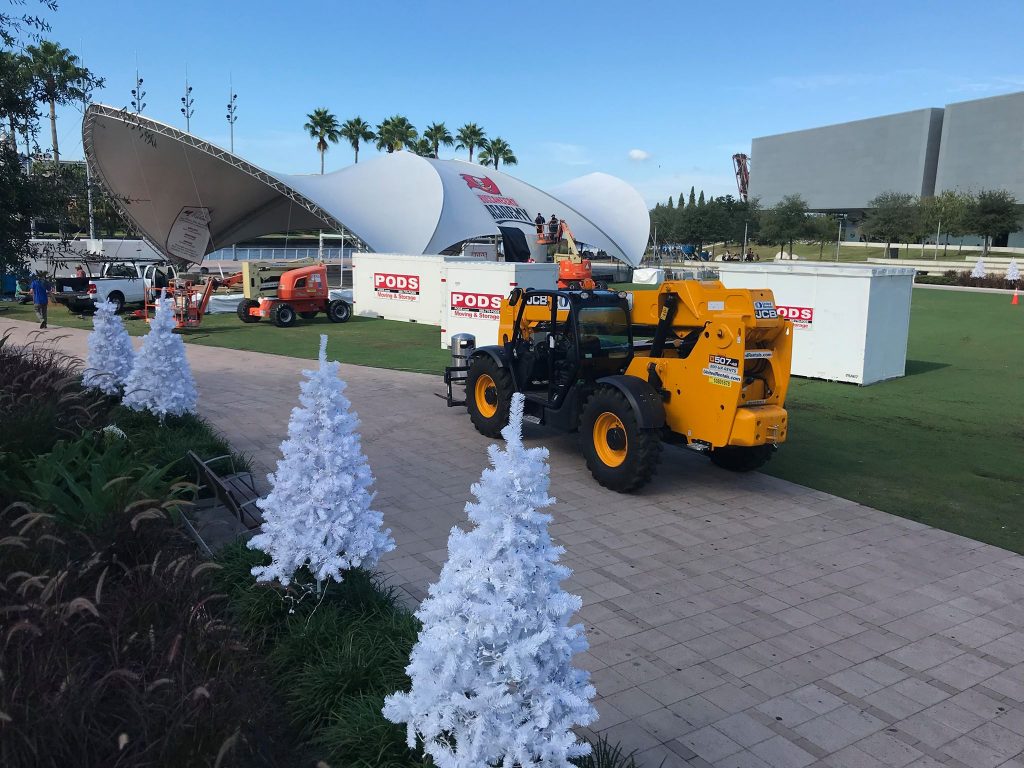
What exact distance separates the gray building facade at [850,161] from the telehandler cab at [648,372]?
259ft

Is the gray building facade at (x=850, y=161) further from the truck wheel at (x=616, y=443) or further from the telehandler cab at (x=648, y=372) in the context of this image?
the truck wheel at (x=616, y=443)

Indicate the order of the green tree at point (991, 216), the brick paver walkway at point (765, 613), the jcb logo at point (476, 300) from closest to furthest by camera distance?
1. the brick paver walkway at point (765, 613)
2. the jcb logo at point (476, 300)
3. the green tree at point (991, 216)

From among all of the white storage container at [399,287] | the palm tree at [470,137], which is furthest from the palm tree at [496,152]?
the white storage container at [399,287]

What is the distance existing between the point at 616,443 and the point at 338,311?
1620cm

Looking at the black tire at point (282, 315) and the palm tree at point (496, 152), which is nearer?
the black tire at point (282, 315)

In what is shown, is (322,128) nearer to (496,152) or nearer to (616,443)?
(496,152)

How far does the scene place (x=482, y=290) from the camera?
1673 centimetres

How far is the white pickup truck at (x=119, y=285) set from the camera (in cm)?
2302

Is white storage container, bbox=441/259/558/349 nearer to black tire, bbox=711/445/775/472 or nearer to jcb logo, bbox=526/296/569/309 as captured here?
jcb logo, bbox=526/296/569/309

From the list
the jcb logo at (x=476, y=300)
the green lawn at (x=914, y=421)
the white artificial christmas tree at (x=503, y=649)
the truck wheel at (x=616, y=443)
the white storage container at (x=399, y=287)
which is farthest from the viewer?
the white storage container at (x=399, y=287)

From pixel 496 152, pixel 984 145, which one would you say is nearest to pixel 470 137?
pixel 496 152

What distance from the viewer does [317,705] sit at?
3711mm

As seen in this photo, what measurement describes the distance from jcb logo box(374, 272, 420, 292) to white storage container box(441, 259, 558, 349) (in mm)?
5251

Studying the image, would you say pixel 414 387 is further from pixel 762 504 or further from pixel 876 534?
pixel 876 534
